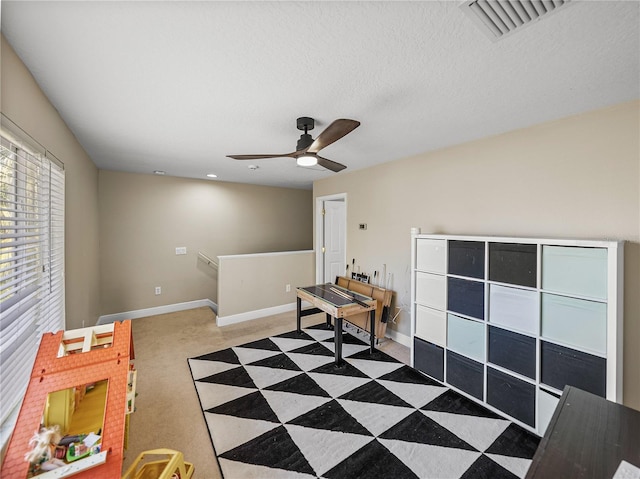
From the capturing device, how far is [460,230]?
2775 millimetres

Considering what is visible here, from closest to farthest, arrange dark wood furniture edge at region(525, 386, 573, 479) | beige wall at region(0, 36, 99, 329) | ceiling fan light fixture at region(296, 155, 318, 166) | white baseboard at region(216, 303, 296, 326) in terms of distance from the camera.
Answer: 1. dark wood furniture edge at region(525, 386, 573, 479)
2. beige wall at region(0, 36, 99, 329)
3. ceiling fan light fixture at region(296, 155, 318, 166)
4. white baseboard at region(216, 303, 296, 326)

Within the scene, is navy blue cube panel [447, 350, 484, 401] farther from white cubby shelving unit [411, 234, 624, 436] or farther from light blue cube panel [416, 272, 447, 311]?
light blue cube panel [416, 272, 447, 311]

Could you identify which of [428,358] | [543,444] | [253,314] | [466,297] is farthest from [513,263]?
[253,314]

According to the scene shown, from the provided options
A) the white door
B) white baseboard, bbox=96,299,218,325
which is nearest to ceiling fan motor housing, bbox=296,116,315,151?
the white door

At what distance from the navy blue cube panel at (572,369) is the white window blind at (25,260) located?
309 cm

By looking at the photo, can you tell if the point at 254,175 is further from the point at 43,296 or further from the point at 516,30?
the point at 516,30

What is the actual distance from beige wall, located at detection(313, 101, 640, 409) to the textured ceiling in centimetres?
19

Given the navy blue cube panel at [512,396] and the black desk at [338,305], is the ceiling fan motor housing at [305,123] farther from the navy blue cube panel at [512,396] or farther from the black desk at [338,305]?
the navy blue cube panel at [512,396]

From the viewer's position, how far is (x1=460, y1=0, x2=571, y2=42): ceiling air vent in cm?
103

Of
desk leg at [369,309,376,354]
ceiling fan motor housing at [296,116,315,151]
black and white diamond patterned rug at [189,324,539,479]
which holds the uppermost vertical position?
ceiling fan motor housing at [296,116,315,151]

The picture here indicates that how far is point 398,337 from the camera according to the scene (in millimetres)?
3496

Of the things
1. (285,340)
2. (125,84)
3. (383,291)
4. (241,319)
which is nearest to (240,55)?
(125,84)

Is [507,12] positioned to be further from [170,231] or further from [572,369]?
[170,231]

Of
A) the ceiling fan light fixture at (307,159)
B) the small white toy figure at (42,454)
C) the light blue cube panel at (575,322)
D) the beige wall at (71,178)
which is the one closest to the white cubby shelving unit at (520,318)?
the light blue cube panel at (575,322)
